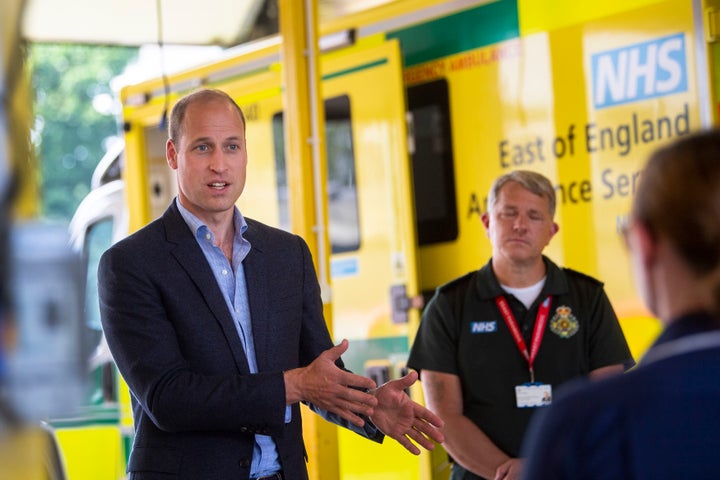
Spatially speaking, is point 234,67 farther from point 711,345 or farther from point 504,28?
point 711,345

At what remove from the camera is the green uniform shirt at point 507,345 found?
161 inches

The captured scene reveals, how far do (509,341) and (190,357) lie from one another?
1334 millimetres

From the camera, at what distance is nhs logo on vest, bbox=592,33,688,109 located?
4848 millimetres

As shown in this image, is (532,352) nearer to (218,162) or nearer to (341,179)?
(218,162)

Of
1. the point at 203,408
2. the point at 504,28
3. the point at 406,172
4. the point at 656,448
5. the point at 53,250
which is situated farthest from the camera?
the point at 406,172

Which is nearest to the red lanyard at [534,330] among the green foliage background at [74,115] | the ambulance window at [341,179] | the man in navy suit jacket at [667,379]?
the ambulance window at [341,179]

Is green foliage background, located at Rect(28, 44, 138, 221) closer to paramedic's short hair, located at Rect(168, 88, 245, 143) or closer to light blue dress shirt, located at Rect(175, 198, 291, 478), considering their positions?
paramedic's short hair, located at Rect(168, 88, 245, 143)

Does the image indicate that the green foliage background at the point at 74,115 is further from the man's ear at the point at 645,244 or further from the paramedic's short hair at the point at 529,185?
the man's ear at the point at 645,244

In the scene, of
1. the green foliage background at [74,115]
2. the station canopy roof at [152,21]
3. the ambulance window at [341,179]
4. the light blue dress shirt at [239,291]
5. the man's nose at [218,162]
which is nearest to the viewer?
the light blue dress shirt at [239,291]

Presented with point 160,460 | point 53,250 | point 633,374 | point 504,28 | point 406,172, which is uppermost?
point 504,28

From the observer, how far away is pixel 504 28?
5.66m

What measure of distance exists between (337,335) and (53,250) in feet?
17.4

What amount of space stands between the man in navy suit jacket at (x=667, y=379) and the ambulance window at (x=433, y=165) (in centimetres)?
422

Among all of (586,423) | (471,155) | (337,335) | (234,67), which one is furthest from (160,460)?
(234,67)
